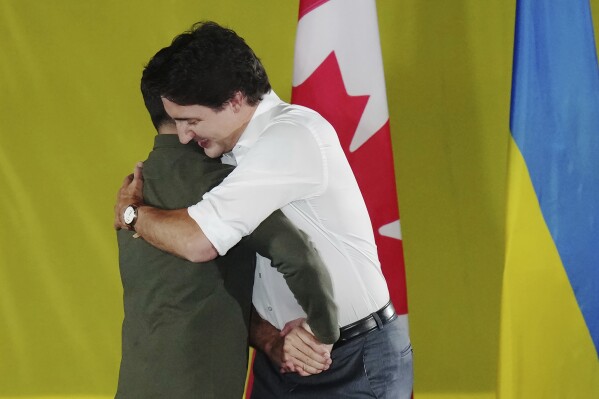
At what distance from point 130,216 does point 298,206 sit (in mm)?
299

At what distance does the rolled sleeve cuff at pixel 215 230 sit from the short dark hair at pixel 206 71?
0.80 feet

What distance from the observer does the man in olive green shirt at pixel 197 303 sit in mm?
1478

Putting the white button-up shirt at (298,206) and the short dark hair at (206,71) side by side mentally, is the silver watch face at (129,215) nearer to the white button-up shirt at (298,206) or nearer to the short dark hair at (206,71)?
the white button-up shirt at (298,206)

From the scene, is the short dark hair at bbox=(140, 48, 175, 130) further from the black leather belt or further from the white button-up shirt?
the black leather belt

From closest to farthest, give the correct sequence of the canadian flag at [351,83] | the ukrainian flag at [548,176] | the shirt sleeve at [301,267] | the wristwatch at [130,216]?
the shirt sleeve at [301,267] < the wristwatch at [130,216] < the ukrainian flag at [548,176] < the canadian flag at [351,83]

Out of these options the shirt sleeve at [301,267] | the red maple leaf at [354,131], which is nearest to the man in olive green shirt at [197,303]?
the shirt sleeve at [301,267]

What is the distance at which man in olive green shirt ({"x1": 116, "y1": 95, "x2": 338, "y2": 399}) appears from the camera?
1.48 meters

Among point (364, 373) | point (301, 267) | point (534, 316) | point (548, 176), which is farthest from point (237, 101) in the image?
point (534, 316)

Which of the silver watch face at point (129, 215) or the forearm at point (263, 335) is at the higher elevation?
the silver watch face at point (129, 215)

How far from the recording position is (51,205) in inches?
123

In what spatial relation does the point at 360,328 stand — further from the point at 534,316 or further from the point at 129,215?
the point at 534,316

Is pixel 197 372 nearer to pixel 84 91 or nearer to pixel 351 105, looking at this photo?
pixel 351 105

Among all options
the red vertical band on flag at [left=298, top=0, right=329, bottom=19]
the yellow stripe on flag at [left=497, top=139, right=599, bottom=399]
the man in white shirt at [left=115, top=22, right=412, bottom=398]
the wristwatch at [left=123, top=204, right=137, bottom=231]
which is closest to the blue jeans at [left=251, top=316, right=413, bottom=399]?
the man in white shirt at [left=115, top=22, right=412, bottom=398]

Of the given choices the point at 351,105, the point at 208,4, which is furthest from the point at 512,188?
the point at 208,4
